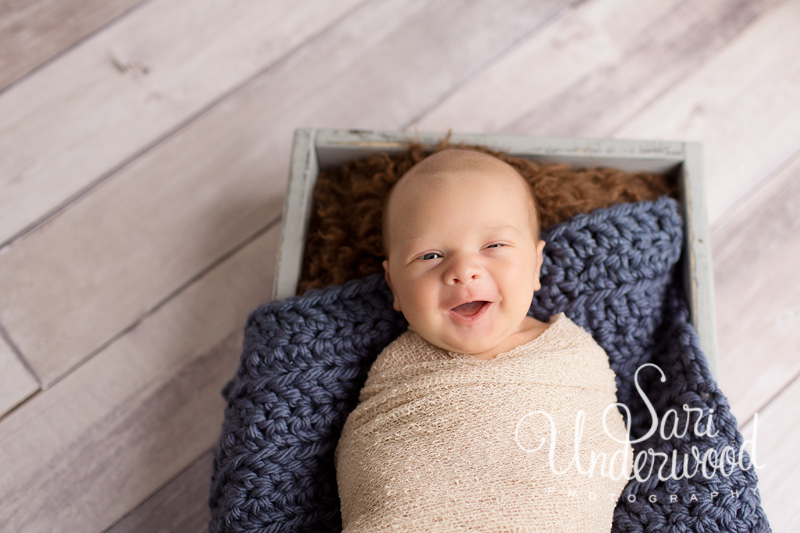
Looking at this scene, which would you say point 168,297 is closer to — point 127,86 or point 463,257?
point 127,86

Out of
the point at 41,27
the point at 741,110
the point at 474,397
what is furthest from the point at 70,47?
the point at 741,110

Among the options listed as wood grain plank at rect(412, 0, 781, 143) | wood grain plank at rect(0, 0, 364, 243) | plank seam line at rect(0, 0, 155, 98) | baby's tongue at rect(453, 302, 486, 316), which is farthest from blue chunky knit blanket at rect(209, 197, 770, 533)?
plank seam line at rect(0, 0, 155, 98)

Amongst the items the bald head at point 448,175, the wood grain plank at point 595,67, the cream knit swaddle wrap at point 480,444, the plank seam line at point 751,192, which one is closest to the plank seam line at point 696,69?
the wood grain plank at point 595,67

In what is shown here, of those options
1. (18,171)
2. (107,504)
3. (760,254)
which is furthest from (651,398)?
(18,171)

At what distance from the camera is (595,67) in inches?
52.7

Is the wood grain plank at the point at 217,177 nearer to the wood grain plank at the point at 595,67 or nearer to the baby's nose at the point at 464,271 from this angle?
the wood grain plank at the point at 595,67

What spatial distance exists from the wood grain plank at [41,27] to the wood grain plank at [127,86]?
29 millimetres

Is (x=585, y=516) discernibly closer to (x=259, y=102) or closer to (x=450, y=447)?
(x=450, y=447)

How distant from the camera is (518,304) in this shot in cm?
80

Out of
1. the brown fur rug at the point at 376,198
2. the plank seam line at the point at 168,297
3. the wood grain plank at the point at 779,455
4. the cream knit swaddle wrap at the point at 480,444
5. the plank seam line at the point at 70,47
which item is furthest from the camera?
the plank seam line at the point at 70,47

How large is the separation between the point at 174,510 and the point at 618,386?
872mm

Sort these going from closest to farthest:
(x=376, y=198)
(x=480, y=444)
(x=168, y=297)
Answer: (x=480, y=444), (x=376, y=198), (x=168, y=297)

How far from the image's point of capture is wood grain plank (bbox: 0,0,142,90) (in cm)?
132

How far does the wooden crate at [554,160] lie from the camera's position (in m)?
0.92
